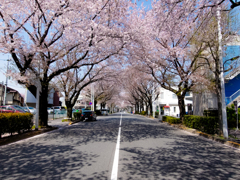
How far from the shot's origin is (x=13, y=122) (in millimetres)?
9281

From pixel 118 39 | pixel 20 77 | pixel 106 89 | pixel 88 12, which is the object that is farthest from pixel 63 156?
pixel 106 89

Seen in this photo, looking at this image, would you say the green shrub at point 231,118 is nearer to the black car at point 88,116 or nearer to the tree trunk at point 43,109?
the tree trunk at point 43,109

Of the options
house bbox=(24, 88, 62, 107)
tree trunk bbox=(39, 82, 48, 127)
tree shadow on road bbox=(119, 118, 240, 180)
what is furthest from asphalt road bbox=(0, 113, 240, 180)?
house bbox=(24, 88, 62, 107)

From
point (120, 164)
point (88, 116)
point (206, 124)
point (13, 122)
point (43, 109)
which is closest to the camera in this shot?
point (120, 164)

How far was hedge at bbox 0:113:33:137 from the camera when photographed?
848cm

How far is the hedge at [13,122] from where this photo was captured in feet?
27.8

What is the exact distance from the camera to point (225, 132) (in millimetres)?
9562

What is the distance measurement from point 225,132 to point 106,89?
38.4 m

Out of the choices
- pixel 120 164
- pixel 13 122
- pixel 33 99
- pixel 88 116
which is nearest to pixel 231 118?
pixel 120 164

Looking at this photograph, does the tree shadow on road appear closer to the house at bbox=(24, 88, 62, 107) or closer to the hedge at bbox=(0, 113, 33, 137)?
the hedge at bbox=(0, 113, 33, 137)

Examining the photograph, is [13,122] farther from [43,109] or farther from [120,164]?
[120,164]

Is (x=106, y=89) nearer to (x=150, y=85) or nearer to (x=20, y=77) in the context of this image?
(x=150, y=85)

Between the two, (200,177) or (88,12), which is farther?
(88,12)

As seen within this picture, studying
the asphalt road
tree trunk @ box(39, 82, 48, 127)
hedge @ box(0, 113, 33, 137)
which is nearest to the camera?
the asphalt road
